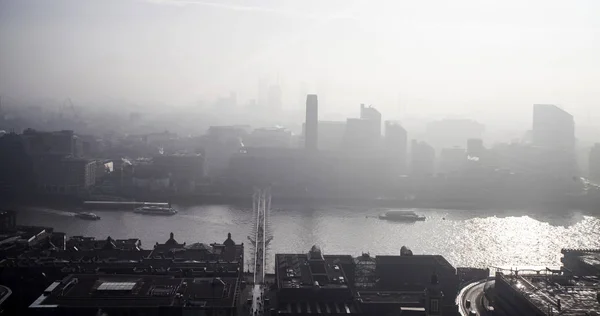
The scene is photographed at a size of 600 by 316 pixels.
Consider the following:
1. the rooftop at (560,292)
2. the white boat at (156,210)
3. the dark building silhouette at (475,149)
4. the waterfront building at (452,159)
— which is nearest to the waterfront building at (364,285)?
the rooftop at (560,292)

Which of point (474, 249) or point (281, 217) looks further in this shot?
point (281, 217)

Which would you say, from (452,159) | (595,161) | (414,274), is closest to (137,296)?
(414,274)

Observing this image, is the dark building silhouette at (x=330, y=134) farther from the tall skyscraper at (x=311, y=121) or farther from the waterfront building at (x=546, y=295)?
the waterfront building at (x=546, y=295)

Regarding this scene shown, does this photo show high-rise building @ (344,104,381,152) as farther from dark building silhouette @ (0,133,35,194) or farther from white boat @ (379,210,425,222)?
dark building silhouette @ (0,133,35,194)

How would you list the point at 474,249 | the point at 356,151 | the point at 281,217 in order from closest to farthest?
the point at 474,249, the point at 281,217, the point at 356,151

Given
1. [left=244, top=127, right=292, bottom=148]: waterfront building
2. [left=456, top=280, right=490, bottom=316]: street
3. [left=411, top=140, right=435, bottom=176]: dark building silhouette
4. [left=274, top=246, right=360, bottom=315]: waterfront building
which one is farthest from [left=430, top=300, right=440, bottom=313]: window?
[left=244, top=127, right=292, bottom=148]: waterfront building

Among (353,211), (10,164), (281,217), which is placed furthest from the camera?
(10,164)

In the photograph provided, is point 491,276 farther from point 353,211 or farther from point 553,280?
point 353,211

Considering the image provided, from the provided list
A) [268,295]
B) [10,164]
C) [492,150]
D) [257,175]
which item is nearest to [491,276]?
[268,295]
